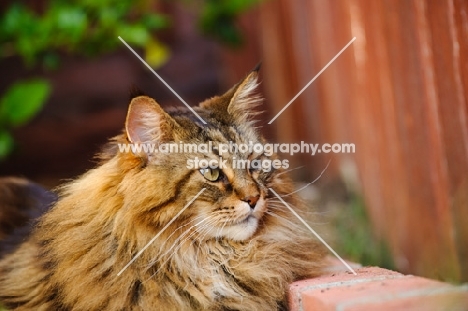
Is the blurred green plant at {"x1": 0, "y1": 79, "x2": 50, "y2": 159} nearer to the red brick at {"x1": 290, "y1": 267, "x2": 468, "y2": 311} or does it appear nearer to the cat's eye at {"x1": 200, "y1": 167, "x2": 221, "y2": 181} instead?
the cat's eye at {"x1": 200, "y1": 167, "x2": 221, "y2": 181}

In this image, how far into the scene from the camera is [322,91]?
3.84 meters

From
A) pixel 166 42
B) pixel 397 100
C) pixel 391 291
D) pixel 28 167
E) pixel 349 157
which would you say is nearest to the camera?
pixel 391 291

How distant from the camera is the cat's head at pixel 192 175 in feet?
5.83

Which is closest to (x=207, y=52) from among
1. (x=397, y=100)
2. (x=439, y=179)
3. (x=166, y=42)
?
(x=166, y=42)

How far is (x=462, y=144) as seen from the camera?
6.00 feet

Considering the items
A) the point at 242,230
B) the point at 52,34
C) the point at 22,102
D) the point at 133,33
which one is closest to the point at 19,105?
the point at 22,102

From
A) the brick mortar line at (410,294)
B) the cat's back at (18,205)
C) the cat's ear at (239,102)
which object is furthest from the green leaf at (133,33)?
the brick mortar line at (410,294)

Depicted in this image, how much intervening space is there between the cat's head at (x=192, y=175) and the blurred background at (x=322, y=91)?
15.7 inches

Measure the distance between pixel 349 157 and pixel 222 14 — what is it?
1.24m

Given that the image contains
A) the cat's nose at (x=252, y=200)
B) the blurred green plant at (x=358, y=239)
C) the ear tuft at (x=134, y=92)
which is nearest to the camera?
the ear tuft at (x=134, y=92)

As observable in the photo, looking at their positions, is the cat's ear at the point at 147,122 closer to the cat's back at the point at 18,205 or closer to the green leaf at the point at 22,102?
the cat's back at the point at 18,205

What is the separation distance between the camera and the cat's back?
7.52 ft

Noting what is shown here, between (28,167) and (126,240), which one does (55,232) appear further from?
(28,167)

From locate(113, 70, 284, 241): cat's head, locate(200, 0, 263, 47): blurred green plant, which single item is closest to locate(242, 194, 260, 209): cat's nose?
locate(113, 70, 284, 241): cat's head
